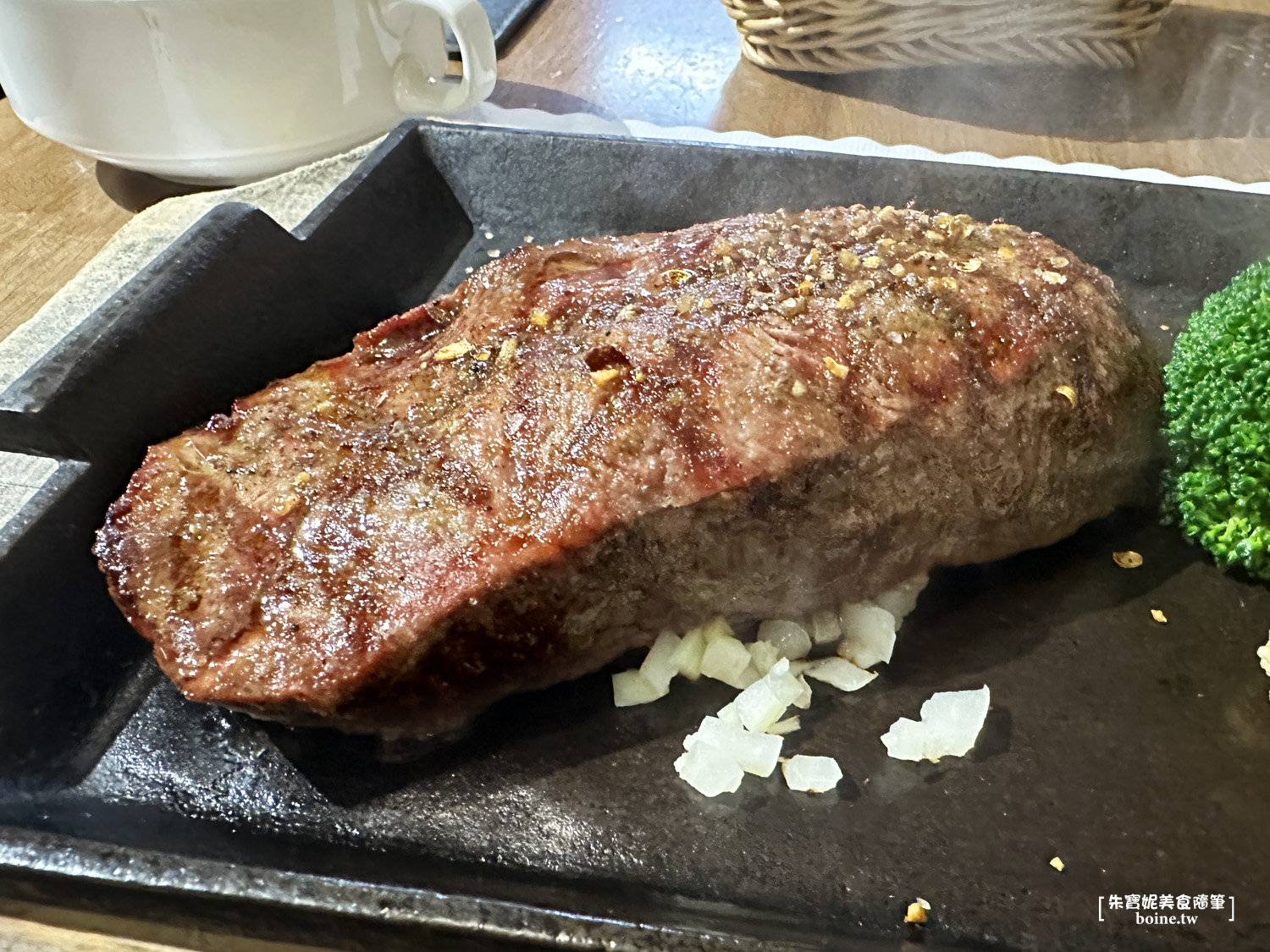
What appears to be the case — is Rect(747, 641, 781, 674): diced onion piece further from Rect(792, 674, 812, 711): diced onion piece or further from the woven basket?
the woven basket

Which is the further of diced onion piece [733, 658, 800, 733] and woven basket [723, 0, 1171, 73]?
woven basket [723, 0, 1171, 73]

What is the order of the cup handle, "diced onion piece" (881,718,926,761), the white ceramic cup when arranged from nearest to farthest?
"diced onion piece" (881,718,926,761) < the white ceramic cup < the cup handle

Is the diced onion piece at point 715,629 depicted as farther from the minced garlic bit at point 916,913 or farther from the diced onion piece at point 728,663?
the minced garlic bit at point 916,913

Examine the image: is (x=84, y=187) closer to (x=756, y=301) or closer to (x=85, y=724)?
(x=85, y=724)

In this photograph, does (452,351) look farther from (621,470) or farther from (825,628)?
(825,628)

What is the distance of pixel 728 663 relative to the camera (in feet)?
6.14

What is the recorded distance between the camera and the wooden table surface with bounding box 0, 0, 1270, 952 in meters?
3.50

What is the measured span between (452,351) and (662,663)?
0.82 m

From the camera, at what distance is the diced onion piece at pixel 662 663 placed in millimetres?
1861

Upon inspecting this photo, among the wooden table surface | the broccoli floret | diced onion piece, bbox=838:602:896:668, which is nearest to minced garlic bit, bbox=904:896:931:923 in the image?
diced onion piece, bbox=838:602:896:668

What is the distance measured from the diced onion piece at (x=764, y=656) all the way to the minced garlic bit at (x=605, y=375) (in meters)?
0.66

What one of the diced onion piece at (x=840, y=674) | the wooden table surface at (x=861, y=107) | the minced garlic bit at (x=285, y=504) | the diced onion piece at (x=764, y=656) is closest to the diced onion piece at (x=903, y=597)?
the diced onion piece at (x=840, y=674)

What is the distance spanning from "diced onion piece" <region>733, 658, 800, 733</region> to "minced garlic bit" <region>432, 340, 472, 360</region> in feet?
3.10

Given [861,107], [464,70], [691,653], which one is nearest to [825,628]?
[691,653]
